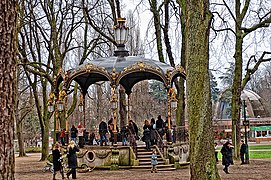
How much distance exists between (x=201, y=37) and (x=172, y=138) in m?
15.2

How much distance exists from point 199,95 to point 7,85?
712 centimetres

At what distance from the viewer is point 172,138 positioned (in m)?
27.3

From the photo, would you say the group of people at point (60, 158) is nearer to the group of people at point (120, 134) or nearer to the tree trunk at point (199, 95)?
the group of people at point (120, 134)

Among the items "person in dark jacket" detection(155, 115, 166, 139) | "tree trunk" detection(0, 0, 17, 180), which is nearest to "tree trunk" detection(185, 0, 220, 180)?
"tree trunk" detection(0, 0, 17, 180)

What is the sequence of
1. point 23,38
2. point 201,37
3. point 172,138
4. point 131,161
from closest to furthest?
point 201,37 < point 131,161 < point 172,138 < point 23,38

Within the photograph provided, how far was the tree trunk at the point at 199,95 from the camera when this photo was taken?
12.4 meters

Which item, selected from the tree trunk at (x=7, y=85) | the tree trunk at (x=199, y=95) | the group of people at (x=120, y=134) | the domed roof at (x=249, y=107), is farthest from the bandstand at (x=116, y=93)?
the domed roof at (x=249, y=107)

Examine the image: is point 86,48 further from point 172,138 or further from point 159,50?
point 172,138

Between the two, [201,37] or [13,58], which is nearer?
[13,58]

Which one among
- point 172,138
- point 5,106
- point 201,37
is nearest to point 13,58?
point 5,106

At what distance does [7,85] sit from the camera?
6258 mm

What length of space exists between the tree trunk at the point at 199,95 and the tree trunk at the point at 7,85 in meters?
6.90

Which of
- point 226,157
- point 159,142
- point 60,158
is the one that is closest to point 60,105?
point 159,142

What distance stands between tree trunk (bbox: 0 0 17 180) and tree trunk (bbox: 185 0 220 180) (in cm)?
690
